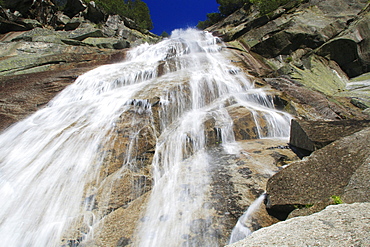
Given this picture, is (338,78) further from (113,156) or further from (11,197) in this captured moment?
(11,197)

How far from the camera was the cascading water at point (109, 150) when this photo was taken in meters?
4.04

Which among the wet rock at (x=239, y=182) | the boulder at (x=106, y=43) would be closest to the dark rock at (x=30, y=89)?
the boulder at (x=106, y=43)

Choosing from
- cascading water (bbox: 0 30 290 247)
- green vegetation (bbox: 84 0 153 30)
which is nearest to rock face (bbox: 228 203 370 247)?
cascading water (bbox: 0 30 290 247)

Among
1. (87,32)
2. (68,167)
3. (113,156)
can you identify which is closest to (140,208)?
(113,156)

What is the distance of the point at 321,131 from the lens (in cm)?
516

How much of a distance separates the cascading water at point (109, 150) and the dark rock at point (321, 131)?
1756 millimetres

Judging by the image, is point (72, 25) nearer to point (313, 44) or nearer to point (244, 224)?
point (313, 44)

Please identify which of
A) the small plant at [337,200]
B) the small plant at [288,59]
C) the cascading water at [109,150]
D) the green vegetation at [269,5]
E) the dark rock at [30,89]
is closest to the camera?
the small plant at [337,200]

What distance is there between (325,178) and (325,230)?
1.70 m

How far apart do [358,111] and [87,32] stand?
79.9 ft

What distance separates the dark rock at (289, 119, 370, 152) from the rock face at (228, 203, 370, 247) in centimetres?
259

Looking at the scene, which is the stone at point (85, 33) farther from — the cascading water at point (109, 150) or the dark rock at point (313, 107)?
the dark rock at point (313, 107)

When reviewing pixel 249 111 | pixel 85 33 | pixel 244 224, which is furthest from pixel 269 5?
pixel 244 224

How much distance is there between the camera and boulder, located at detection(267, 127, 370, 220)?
10.3 ft
